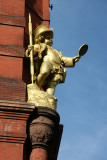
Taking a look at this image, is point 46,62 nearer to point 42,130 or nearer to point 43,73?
point 43,73

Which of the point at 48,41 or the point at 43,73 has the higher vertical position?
the point at 48,41

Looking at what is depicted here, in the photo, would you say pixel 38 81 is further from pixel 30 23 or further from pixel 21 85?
pixel 30 23

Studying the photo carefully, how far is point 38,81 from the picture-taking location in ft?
41.9

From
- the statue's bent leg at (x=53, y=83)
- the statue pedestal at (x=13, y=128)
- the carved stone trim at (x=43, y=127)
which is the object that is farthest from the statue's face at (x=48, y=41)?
the statue pedestal at (x=13, y=128)

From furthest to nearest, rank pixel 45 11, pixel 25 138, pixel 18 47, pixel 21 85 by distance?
1. pixel 45 11
2. pixel 18 47
3. pixel 21 85
4. pixel 25 138

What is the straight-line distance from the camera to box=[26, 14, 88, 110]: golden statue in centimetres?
1284

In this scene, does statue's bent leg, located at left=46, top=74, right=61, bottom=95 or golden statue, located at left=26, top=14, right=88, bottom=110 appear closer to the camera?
golden statue, located at left=26, top=14, right=88, bottom=110

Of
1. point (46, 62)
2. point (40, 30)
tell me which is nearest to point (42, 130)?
point (46, 62)

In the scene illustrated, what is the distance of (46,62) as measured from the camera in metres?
13.1

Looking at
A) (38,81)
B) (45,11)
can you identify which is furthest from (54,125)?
(45,11)

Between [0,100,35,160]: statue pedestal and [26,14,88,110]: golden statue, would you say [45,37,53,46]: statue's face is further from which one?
[0,100,35,160]: statue pedestal

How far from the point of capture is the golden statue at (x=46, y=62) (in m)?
12.8

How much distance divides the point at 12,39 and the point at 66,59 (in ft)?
5.35

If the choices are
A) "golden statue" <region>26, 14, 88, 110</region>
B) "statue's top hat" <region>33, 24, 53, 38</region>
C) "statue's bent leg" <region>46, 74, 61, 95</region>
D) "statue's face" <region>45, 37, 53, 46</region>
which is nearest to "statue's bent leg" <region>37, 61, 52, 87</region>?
"golden statue" <region>26, 14, 88, 110</region>
